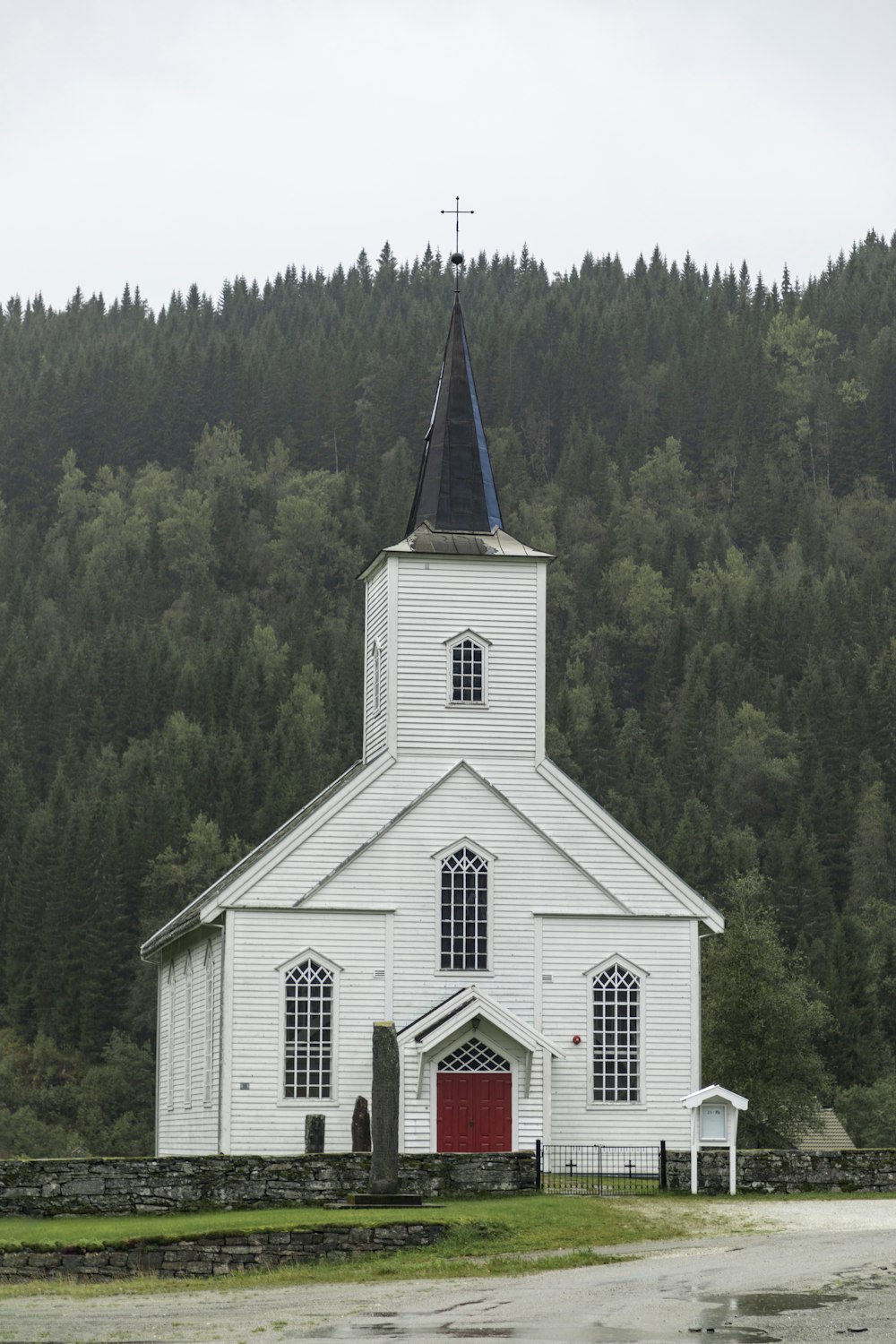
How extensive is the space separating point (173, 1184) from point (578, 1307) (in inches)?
391

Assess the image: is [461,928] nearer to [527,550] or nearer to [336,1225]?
[527,550]

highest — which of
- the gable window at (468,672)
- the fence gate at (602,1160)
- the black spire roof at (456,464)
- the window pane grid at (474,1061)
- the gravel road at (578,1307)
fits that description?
the black spire roof at (456,464)

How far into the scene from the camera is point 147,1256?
27.7m

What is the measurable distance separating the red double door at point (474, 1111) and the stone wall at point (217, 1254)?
46.9ft

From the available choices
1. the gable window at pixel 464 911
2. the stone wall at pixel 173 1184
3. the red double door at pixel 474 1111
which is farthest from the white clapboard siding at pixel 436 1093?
the stone wall at pixel 173 1184

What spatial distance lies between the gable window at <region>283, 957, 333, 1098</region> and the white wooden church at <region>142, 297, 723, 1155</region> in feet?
0.12

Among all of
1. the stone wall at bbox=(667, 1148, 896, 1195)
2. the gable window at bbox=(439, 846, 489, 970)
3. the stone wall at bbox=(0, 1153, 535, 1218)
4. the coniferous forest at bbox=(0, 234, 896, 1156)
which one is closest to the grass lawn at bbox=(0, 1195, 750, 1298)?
the stone wall at bbox=(0, 1153, 535, 1218)

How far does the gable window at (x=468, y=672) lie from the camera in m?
46.2

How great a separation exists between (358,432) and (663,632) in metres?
40.8

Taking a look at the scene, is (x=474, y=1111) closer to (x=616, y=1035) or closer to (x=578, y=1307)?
(x=616, y=1035)

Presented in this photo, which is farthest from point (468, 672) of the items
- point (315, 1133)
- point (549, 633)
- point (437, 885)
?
point (549, 633)

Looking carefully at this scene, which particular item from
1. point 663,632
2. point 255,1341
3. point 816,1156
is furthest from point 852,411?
point 255,1341

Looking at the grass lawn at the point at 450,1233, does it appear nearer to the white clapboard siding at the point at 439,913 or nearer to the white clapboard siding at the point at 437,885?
the white clapboard siding at the point at 439,913

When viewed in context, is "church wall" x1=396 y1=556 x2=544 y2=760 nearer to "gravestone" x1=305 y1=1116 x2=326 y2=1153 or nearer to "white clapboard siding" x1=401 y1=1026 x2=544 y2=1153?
"white clapboard siding" x1=401 y1=1026 x2=544 y2=1153
